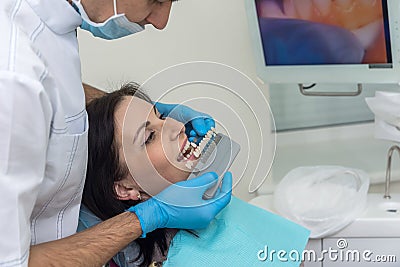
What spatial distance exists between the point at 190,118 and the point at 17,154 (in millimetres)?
592

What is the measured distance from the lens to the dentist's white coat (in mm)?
1016

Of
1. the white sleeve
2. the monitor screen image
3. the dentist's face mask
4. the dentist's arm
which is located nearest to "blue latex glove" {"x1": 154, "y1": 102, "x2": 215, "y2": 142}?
the dentist's arm

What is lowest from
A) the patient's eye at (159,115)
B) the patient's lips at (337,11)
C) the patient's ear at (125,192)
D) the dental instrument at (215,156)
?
the patient's ear at (125,192)

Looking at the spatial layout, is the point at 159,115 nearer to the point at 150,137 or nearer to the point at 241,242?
the point at 150,137

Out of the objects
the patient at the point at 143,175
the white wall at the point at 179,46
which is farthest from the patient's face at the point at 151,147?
the white wall at the point at 179,46

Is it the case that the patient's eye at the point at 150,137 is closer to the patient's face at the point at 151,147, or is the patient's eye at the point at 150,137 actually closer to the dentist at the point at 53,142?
the patient's face at the point at 151,147

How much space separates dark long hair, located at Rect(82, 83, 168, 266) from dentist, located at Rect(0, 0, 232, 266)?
12cm

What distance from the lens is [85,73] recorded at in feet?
6.11

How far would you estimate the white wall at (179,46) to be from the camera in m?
1.87

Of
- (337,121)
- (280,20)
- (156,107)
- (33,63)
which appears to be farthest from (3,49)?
(337,121)

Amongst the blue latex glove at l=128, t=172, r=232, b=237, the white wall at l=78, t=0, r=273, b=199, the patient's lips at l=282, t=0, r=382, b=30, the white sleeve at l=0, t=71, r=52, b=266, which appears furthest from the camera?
the white wall at l=78, t=0, r=273, b=199

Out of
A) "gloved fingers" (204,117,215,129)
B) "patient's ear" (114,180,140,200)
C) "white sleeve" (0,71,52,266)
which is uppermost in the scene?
"white sleeve" (0,71,52,266)

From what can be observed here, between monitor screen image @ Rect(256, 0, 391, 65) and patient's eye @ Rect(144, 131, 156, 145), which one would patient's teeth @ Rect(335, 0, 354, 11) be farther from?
patient's eye @ Rect(144, 131, 156, 145)

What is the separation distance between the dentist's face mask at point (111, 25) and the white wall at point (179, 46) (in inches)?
22.7
